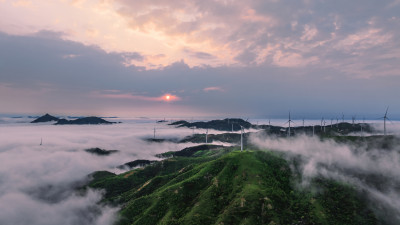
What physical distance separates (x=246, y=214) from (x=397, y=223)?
12464cm

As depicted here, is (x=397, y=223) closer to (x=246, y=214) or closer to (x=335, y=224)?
(x=335, y=224)

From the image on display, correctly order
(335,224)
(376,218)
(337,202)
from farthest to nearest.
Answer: (337,202), (376,218), (335,224)

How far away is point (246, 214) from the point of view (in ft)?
572

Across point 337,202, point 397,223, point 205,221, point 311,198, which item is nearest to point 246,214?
point 205,221

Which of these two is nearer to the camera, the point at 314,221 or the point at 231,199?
the point at 314,221

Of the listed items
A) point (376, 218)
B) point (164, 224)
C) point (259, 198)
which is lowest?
point (164, 224)

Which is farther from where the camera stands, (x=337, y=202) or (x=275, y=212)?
(x=337, y=202)

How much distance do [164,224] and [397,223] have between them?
192369 millimetres

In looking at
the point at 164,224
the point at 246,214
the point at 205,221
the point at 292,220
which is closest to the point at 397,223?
the point at 292,220

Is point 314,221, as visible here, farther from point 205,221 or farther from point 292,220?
point 205,221

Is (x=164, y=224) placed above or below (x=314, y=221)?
below

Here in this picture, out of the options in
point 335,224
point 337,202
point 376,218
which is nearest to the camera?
point 335,224

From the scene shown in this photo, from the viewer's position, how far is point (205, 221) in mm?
180500

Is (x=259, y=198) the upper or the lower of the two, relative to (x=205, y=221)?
upper
